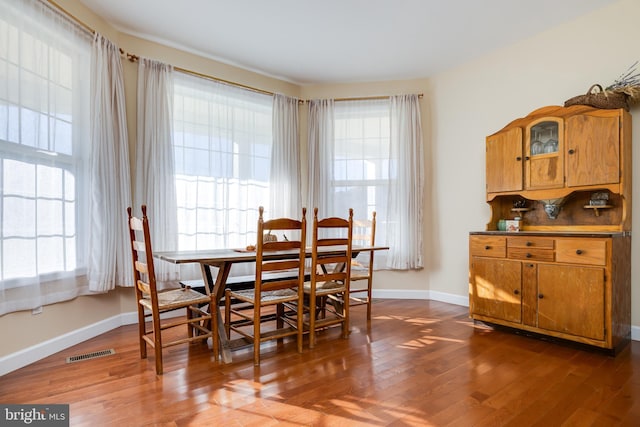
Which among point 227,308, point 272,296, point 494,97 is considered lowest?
point 227,308

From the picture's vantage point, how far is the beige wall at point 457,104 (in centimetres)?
283

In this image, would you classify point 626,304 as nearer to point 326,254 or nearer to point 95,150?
point 326,254

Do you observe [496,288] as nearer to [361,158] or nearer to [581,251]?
[581,251]

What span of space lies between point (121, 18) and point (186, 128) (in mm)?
1063

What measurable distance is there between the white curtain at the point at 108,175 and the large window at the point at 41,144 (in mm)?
71

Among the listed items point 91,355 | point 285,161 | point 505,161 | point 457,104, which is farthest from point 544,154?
point 91,355

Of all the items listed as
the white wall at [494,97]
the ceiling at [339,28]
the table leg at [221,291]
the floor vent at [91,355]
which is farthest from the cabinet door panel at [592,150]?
the floor vent at [91,355]

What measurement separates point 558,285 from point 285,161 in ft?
9.96

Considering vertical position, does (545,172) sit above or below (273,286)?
above

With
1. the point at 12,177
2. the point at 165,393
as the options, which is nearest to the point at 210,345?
the point at 165,393

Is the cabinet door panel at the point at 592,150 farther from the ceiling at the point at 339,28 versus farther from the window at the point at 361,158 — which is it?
the window at the point at 361,158

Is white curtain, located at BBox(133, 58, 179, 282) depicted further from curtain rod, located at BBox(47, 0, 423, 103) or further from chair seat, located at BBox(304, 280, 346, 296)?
chair seat, located at BBox(304, 280, 346, 296)

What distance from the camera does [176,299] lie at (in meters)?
2.39

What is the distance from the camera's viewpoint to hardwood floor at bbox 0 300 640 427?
1.74 metres
